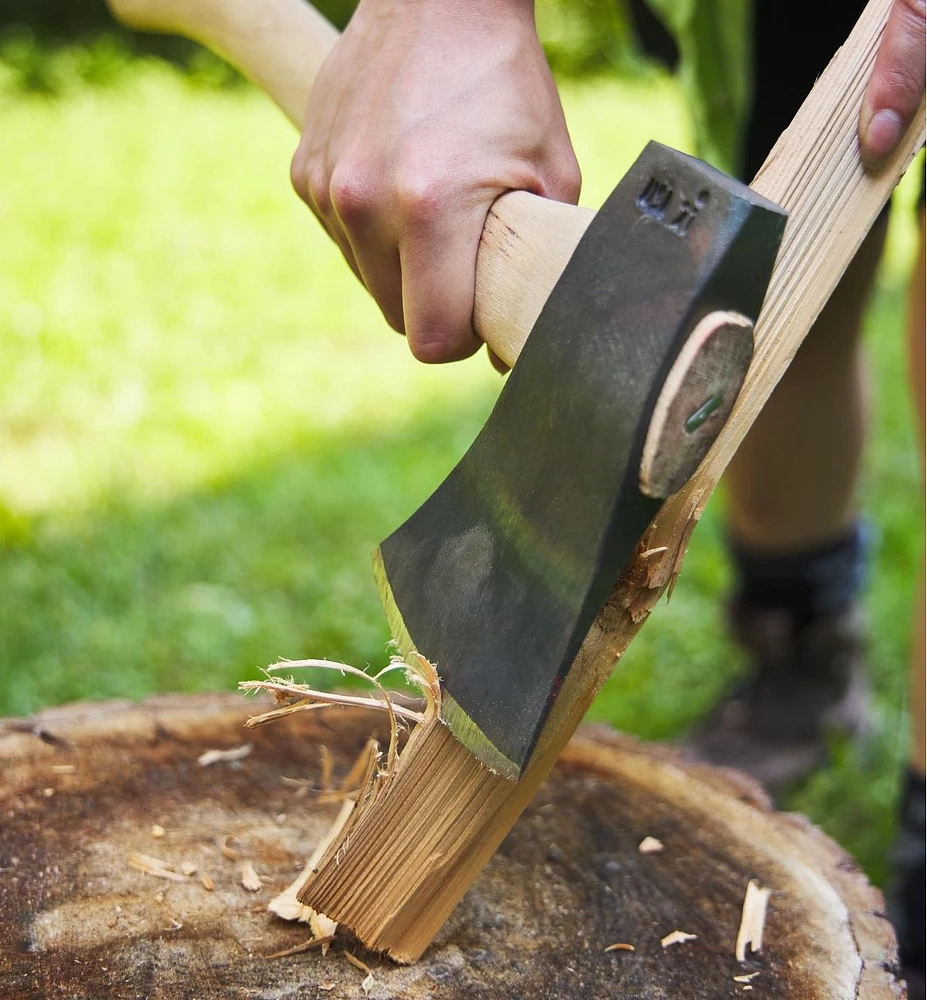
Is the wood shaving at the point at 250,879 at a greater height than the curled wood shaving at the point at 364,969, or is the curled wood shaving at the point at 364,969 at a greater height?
the curled wood shaving at the point at 364,969

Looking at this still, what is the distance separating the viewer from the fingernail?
0.84 meters

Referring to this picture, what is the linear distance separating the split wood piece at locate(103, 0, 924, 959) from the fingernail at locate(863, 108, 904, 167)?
0.04 ft

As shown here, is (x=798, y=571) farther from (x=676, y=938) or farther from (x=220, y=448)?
(x=220, y=448)

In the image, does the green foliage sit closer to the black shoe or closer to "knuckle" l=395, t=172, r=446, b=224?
the black shoe

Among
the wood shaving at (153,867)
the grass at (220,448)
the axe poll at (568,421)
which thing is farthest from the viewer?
the grass at (220,448)

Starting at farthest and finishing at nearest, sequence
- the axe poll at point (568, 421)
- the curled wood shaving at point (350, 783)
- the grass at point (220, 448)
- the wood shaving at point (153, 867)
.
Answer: the grass at point (220, 448) → the curled wood shaving at point (350, 783) → the wood shaving at point (153, 867) → the axe poll at point (568, 421)

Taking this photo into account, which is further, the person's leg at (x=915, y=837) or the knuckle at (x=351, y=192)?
the person's leg at (x=915, y=837)

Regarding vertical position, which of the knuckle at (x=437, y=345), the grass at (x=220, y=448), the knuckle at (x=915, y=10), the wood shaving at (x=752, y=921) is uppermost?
the knuckle at (x=915, y=10)

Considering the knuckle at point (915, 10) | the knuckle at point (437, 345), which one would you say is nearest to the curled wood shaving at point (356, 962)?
the knuckle at point (437, 345)

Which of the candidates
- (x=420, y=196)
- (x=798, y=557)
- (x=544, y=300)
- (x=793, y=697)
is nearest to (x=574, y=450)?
(x=544, y=300)

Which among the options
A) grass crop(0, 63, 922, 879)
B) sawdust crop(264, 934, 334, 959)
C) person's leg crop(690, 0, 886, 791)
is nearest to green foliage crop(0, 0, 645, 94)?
grass crop(0, 63, 922, 879)

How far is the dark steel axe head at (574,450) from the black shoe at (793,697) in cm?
132

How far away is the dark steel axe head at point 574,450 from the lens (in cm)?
78

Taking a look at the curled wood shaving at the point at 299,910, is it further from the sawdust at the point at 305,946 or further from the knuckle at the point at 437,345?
the knuckle at the point at 437,345
